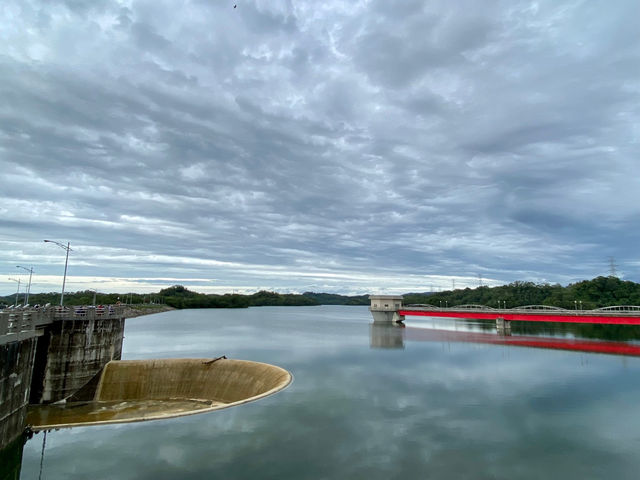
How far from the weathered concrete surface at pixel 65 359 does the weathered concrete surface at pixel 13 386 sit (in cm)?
816

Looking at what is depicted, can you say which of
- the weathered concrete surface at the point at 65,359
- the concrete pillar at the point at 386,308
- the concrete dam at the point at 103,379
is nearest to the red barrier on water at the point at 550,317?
the concrete pillar at the point at 386,308

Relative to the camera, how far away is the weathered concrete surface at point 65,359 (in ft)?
90.9

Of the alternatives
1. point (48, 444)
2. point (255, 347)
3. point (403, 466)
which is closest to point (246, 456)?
point (403, 466)

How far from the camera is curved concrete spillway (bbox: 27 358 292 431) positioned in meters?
29.0

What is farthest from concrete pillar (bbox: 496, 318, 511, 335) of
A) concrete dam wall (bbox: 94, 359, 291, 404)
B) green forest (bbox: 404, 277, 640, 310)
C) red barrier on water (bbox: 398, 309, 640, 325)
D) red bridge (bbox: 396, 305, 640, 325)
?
concrete dam wall (bbox: 94, 359, 291, 404)

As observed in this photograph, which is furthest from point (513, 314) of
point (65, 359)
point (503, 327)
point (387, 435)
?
point (65, 359)

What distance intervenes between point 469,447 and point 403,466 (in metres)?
4.68

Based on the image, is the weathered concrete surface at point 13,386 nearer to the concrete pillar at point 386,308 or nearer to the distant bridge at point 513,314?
the distant bridge at point 513,314

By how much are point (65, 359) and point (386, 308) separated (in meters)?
94.7

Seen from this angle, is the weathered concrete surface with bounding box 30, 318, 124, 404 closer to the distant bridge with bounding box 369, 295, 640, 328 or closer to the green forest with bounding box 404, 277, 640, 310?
the distant bridge with bounding box 369, 295, 640, 328

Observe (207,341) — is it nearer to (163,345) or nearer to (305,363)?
(163,345)

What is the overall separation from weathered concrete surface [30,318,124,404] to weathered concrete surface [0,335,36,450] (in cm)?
816

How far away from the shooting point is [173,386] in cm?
3262

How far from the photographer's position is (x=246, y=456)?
18328 mm
